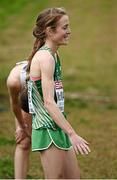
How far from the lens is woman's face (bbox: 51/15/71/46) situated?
489 centimetres

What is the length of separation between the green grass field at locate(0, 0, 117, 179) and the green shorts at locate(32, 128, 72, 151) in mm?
2406

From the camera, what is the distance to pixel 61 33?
4891mm

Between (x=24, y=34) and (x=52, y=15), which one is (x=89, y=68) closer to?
(x=24, y=34)

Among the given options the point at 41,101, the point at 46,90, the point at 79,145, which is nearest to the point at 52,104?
the point at 46,90

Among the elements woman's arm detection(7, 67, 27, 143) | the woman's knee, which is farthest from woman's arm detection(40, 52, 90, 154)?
the woman's knee

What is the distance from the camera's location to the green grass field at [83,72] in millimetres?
8234

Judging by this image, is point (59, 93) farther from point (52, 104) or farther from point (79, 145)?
point (79, 145)

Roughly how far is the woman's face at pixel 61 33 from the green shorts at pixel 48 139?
0.59 metres

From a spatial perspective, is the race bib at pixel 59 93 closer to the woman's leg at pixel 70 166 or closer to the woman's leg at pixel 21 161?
the woman's leg at pixel 70 166

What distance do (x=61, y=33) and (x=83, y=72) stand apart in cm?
1068

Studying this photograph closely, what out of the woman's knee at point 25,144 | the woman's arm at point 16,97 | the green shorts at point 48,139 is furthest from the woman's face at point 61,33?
the woman's knee at point 25,144

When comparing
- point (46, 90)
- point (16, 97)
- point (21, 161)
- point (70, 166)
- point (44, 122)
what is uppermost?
point (46, 90)

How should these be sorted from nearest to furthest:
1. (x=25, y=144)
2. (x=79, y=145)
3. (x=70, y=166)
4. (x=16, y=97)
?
(x=79, y=145)
(x=70, y=166)
(x=16, y=97)
(x=25, y=144)

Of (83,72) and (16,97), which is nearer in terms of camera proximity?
(16,97)
